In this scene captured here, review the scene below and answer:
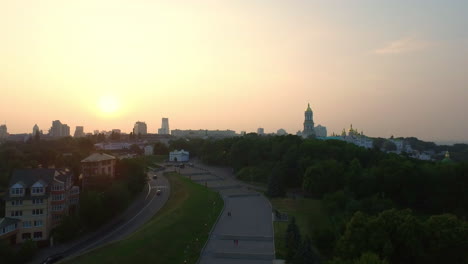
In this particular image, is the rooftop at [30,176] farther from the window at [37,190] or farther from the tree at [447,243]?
the tree at [447,243]

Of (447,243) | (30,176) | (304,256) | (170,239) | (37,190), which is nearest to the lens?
(304,256)

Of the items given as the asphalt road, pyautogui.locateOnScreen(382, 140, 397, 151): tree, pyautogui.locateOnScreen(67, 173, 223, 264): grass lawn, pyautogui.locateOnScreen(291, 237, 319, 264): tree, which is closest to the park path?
pyautogui.locateOnScreen(67, 173, 223, 264): grass lawn

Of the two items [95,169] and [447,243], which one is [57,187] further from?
[447,243]

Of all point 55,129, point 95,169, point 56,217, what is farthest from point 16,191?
point 55,129

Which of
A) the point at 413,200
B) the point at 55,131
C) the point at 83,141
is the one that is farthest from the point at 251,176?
the point at 55,131

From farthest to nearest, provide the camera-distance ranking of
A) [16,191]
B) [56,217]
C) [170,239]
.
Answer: [56,217]
[16,191]
[170,239]

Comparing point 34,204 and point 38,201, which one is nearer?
point 34,204

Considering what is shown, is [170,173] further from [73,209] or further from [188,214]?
[188,214]
